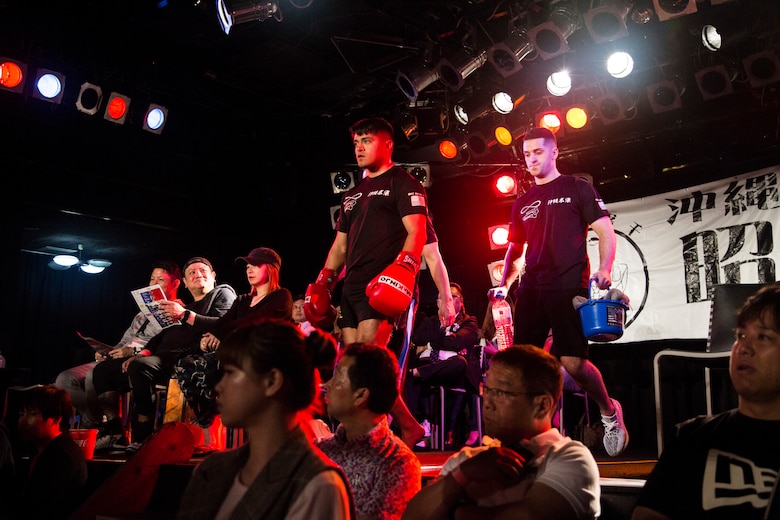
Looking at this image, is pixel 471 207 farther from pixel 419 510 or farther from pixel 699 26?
pixel 419 510

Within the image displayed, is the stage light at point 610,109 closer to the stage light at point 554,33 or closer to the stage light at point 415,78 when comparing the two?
the stage light at point 554,33

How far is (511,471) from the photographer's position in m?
1.97

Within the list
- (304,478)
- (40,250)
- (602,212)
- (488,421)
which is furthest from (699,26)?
(40,250)

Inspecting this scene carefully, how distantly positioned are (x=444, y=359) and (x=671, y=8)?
13.6ft

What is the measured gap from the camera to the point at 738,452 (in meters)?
1.95

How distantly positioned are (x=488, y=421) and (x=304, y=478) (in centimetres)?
78

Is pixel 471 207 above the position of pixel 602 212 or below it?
above

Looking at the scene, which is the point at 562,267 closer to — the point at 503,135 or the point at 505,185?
the point at 503,135

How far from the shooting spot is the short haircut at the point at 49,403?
4.84 metres

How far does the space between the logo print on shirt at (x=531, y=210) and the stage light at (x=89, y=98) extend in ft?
18.5

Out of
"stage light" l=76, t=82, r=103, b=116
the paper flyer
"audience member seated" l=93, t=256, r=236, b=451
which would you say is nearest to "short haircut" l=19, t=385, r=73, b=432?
"audience member seated" l=93, t=256, r=236, b=451

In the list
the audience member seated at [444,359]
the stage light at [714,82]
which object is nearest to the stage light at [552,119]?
→ the stage light at [714,82]

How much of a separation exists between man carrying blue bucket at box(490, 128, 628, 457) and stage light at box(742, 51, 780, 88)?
108 inches

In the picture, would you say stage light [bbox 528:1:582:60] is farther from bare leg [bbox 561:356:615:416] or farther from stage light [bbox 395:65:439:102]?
bare leg [bbox 561:356:615:416]
